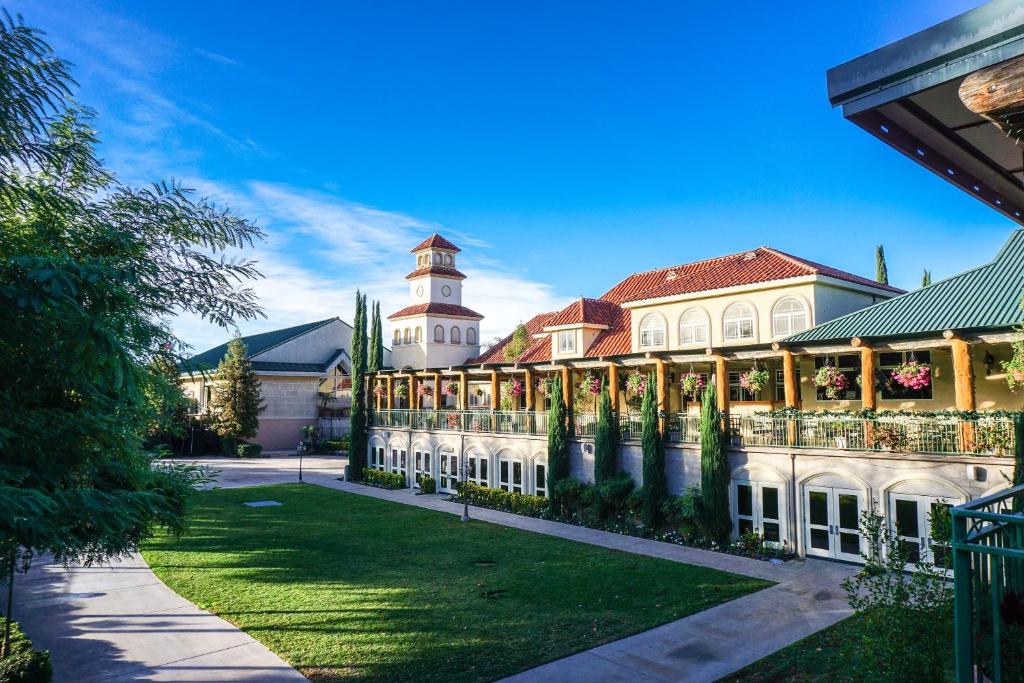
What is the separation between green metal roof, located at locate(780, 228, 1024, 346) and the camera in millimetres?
17312

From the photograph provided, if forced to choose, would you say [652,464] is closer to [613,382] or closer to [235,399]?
[613,382]

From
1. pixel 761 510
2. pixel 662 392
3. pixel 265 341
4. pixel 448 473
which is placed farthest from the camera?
pixel 265 341

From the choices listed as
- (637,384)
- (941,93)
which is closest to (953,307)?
(637,384)

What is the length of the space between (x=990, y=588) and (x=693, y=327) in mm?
22465

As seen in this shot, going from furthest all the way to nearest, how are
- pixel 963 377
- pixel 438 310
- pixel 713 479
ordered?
1. pixel 438 310
2. pixel 713 479
3. pixel 963 377

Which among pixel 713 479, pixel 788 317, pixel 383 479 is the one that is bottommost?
pixel 383 479

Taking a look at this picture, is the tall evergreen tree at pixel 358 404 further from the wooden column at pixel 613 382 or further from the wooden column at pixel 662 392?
the wooden column at pixel 662 392

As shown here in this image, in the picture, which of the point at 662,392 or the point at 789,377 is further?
the point at 662,392

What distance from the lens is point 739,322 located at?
24281mm

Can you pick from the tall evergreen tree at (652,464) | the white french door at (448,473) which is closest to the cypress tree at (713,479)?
the tall evergreen tree at (652,464)

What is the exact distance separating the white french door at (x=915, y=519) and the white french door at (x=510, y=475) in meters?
14.1

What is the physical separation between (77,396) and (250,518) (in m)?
19.6

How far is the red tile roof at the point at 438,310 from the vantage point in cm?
4025

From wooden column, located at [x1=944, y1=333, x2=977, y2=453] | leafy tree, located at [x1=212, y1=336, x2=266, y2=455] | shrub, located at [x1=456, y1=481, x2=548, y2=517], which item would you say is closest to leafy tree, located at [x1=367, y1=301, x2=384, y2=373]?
shrub, located at [x1=456, y1=481, x2=548, y2=517]
